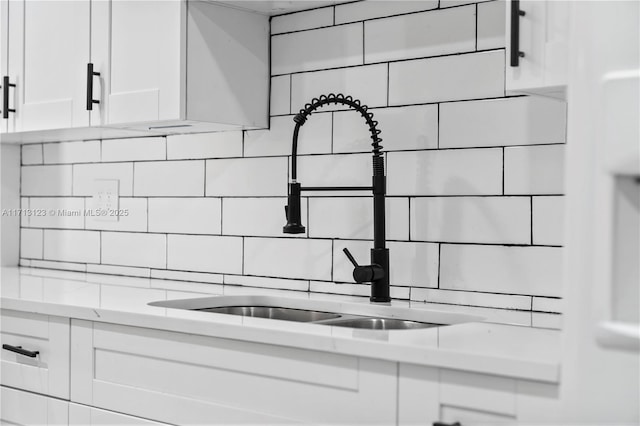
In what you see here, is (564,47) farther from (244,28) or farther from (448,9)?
(244,28)

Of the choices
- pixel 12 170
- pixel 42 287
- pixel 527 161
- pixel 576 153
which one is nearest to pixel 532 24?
pixel 527 161

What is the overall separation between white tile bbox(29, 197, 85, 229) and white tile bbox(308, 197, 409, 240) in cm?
106

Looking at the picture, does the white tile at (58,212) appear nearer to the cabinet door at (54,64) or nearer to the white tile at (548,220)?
the cabinet door at (54,64)

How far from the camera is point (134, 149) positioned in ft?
9.20

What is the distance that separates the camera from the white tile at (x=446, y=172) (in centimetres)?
198

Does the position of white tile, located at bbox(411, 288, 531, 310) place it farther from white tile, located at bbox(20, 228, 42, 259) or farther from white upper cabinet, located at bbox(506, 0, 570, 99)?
white tile, located at bbox(20, 228, 42, 259)

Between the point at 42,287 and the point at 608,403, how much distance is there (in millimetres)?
1765

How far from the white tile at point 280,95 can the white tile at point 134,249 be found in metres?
0.61

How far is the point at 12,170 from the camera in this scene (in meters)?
3.21

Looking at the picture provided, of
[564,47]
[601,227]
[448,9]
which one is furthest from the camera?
[448,9]

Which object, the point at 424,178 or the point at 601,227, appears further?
the point at 424,178

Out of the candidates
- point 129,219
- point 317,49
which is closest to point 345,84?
point 317,49

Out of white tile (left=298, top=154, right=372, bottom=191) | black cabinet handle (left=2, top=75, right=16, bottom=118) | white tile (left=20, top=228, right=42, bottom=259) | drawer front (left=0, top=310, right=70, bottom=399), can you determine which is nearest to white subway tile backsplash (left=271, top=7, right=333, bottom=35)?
white tile (left=298, top=154, right=372, bottom=191)

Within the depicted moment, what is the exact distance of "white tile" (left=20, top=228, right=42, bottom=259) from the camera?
3.15 meters
